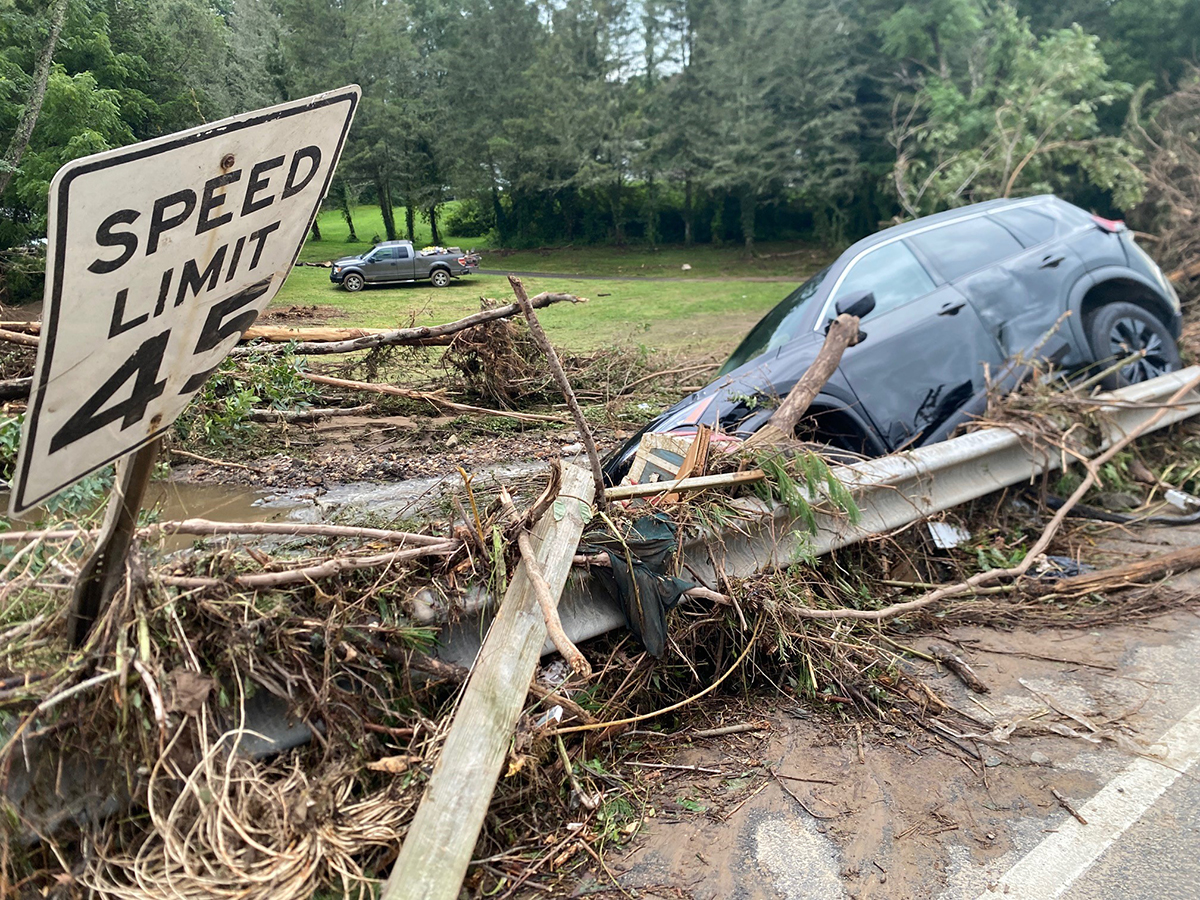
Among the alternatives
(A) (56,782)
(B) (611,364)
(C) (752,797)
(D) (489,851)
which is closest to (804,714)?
(C) (752,797)

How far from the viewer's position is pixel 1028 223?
6887 mm

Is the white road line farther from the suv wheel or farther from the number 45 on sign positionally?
the suv wheel

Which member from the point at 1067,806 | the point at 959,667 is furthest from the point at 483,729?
the point at 959,667

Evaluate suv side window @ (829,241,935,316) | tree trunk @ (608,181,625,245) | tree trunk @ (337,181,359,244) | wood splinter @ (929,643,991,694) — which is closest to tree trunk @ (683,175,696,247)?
tree trunk @ (608,181,625,245)

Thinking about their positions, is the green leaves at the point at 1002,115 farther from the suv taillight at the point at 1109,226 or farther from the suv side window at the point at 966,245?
the suv side window at the point at 966,245

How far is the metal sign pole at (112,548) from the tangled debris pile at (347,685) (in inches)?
2.8

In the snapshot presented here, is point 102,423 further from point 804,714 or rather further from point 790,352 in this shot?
point 790,352

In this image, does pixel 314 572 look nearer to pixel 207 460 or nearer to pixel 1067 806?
pixel 1067 806

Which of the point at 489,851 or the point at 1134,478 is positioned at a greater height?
the point at 489,851

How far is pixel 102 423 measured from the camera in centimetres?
189

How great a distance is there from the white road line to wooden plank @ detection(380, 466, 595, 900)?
1516 mm

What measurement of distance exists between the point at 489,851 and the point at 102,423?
1709 mm

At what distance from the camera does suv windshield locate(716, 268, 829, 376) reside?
6.22 meters

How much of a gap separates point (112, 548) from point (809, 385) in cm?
393
